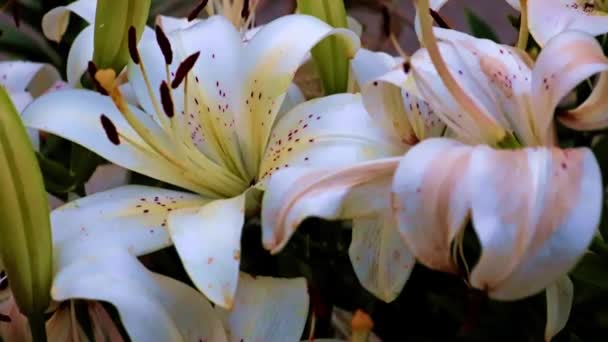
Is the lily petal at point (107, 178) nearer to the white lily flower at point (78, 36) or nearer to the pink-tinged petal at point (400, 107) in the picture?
the white lily flower at point (78, 36)

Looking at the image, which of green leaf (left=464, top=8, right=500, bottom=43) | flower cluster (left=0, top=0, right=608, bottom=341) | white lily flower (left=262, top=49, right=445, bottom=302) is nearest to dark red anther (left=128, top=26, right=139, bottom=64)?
flower cluster (left=0, top=0, right=608, bottom=341)

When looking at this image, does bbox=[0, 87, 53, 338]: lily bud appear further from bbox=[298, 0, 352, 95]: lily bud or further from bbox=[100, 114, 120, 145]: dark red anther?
bbox=[298, 0, 352, 95]: lily bud

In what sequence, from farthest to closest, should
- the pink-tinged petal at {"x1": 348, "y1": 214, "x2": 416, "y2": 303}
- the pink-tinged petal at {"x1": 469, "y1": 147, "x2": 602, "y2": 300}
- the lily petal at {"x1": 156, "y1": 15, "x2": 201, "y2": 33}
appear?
1. the lily petal at {"x1": 156, "y1": 15, "x2": 201, "y2": 33}
2. the pink-tinged petal at {"x1": 348, "y1": 214, "x2": 416, "y2": 303}
3. the pink-tinged petal at {"x1": 469, "y1": 147, "x2": 602, "y2": 300}

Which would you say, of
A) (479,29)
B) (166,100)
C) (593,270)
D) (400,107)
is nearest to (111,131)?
(166,100)

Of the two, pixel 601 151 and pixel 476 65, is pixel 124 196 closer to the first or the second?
pixel 476 65

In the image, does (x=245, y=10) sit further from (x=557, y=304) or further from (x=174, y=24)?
(x=557, y=304)

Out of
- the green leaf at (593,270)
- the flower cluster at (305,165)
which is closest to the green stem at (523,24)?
the flower cluster at (305,165)

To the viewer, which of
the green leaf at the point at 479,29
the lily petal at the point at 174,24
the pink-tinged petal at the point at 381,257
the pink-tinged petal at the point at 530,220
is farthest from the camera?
the green leaf at the point at 479,29
